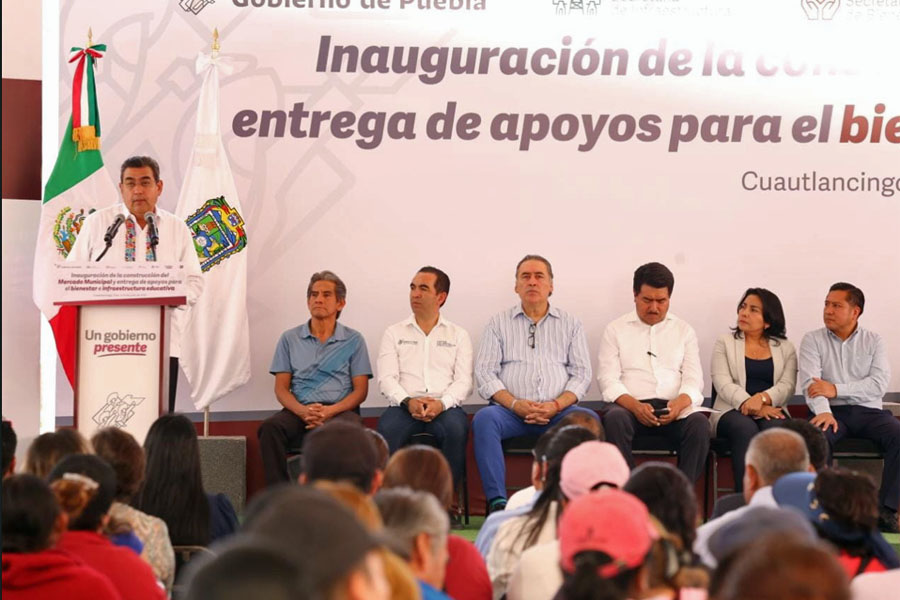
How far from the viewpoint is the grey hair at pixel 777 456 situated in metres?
3.84

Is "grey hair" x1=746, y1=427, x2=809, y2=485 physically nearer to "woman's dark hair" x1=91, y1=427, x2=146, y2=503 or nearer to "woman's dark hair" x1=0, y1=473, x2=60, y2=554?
"woman's dark hair" x1=91, y1=427, x2=146, y2=503

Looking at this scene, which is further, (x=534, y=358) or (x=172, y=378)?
(x=534, y=358)

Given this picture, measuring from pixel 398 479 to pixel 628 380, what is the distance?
371 cm

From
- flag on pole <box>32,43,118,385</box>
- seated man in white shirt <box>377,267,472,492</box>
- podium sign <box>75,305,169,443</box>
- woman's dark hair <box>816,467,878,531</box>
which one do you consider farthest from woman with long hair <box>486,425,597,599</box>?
flag on pole <box>32,43,118,385</box>

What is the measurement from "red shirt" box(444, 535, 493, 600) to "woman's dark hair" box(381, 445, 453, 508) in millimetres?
177

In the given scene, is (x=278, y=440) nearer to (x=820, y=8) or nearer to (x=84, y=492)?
(x=84, y=492)

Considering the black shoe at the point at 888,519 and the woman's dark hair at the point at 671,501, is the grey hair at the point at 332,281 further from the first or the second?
the woman's dark hair at the point at 671,501

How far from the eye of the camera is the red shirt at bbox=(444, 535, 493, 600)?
3.15m

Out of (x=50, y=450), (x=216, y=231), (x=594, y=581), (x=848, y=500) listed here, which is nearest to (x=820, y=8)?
(x=216, y=231)

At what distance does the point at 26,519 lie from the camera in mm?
2693

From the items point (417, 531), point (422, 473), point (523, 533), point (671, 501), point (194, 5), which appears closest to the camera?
point (417, 531)

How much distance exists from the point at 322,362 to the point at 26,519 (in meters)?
4.05

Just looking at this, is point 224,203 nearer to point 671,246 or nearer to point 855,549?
point 671,246

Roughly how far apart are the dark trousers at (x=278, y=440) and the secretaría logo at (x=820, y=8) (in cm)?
359
